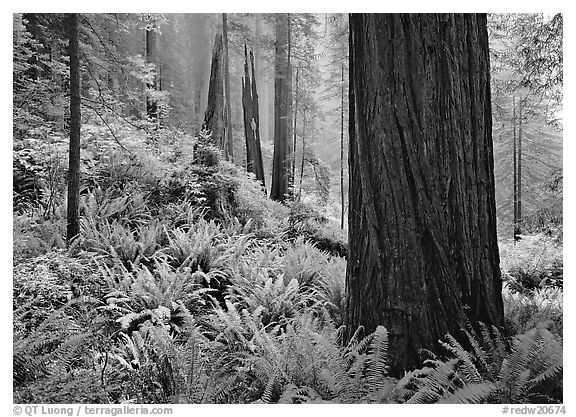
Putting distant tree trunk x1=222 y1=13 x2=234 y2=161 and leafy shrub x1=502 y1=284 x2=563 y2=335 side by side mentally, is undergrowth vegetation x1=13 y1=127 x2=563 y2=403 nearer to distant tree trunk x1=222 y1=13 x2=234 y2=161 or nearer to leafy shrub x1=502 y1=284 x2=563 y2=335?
leafy shrub x1=502 y1=284 x2=563 y2=335

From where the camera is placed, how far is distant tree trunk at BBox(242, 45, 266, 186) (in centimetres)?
1141

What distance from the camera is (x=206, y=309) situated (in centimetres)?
402

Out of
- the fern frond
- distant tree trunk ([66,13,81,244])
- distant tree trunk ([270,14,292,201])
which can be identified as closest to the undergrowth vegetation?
the fern frond

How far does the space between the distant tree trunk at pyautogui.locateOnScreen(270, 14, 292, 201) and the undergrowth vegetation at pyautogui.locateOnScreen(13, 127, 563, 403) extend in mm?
2996

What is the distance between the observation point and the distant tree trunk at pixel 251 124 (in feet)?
37.4

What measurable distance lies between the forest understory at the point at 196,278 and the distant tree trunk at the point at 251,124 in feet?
10.9

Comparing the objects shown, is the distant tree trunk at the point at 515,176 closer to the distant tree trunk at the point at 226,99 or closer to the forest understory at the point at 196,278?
the forest understory at the point at 196,278

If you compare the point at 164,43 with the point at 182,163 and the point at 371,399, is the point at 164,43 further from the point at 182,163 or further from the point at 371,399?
the point at 371,399

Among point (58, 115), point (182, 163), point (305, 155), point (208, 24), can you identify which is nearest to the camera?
point (58, 115)

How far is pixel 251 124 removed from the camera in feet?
39.1


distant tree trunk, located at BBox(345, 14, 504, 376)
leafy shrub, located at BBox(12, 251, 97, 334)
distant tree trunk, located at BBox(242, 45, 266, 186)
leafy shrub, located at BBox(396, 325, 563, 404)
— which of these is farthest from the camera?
distant tree trunk, located at BBox(242, 45, 266, 186)

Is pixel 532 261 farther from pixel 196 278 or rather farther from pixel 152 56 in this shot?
pixel 152 56

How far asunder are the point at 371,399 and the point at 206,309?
234 cm

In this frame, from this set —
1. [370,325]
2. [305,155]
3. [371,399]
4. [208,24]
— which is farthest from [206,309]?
[208,24]
